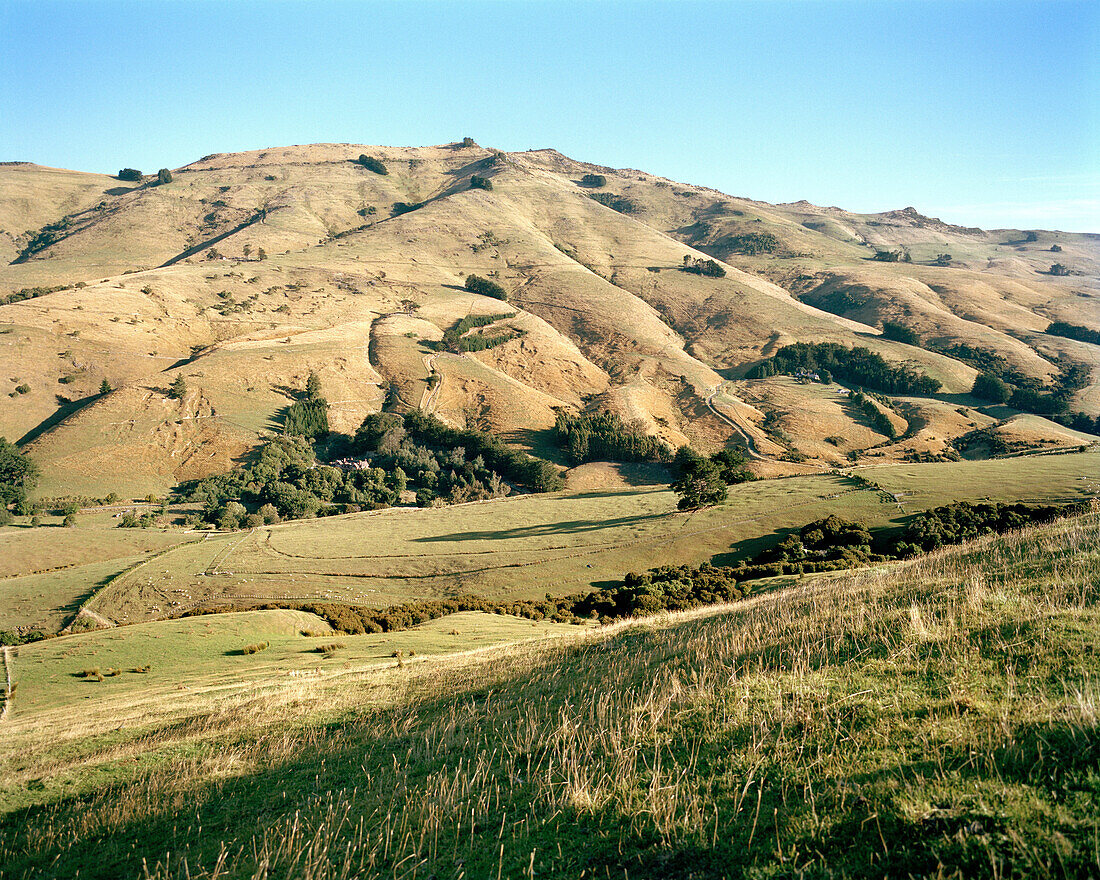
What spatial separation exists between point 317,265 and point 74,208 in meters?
100

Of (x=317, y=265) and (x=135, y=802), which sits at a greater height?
(x=317, y=265)

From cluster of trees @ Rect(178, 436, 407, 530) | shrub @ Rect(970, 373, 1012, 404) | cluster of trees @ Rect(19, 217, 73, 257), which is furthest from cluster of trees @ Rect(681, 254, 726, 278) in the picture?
cluster of trees @ Rect(19, 217, 73, 257)

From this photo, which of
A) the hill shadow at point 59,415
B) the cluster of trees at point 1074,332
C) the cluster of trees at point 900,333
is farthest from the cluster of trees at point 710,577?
the cluster of trees at point 1074,332

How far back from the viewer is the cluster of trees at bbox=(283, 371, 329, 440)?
7493 cm

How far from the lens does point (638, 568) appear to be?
35.9 meters

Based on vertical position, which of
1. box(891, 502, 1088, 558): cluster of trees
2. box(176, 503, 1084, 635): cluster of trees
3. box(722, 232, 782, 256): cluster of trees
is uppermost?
box(722, 232, 782, 256): cluster of trees

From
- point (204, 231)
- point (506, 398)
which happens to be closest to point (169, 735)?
point (506, 398)

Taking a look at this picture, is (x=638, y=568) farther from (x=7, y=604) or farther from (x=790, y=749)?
(x=7, y=604)

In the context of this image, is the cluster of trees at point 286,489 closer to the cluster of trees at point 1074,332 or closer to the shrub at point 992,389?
the shrub at point 992,389

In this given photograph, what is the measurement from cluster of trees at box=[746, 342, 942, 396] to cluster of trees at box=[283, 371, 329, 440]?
71730 millimetres

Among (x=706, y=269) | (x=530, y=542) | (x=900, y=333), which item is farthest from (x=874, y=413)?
(x=706, y=269)

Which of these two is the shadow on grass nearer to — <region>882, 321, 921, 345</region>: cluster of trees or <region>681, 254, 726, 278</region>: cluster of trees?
<region>882, 321, 921, 345</region>: cluster of trees

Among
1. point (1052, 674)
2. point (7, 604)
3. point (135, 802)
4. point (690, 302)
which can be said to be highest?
point (690, 302)

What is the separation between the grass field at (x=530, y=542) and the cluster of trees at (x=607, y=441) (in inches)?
985
